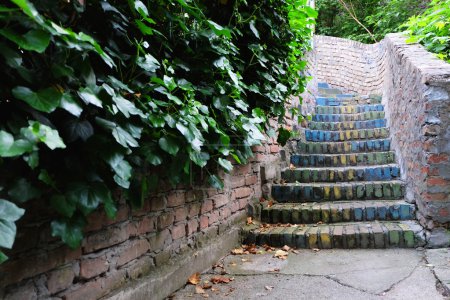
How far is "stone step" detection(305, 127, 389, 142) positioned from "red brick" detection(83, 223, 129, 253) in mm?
3420

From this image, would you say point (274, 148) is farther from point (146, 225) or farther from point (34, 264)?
point (34, 264)

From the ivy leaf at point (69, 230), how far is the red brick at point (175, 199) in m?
0.83

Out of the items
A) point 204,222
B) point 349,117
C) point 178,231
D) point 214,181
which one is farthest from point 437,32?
point 178,231

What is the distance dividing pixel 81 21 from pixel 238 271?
5.98 ft

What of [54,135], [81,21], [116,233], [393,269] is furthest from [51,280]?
[393,269]

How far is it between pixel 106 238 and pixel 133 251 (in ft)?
0.75

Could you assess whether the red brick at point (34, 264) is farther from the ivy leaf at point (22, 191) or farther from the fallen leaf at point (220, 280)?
the fallen leaf at point (220, 280)

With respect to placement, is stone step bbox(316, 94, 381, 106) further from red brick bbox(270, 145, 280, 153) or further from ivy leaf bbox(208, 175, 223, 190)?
ivy leaf bbox(208, 175, 223, 190)

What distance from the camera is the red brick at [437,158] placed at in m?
2.63

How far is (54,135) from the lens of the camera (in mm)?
996

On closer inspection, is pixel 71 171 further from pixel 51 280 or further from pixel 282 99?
pixel 282 99

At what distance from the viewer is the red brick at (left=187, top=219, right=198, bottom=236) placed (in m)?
2.28

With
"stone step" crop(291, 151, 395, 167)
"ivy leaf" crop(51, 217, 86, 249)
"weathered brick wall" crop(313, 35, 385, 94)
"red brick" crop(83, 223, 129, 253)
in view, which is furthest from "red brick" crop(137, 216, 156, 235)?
"weathered brick wall" crop(313, 35, 385, 94)

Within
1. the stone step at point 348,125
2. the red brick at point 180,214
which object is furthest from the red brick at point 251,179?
the stone step at point 348,125
